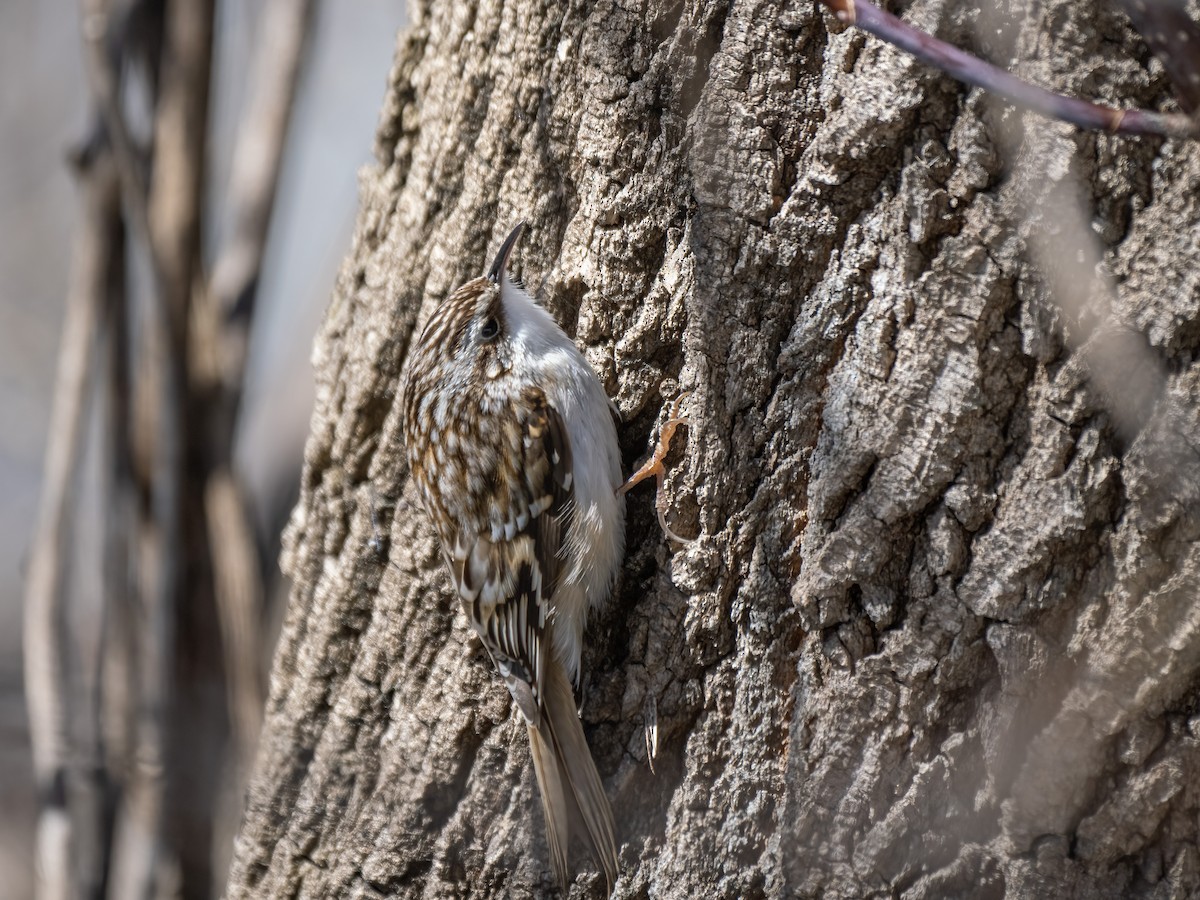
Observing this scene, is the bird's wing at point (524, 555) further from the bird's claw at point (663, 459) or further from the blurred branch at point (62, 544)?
the blurred branch at point (62, 544)

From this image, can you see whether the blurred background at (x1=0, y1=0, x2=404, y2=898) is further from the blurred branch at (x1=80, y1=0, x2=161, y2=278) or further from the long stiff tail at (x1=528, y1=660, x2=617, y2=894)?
the long stiff tail at (x1=528, y1=660, x2=617, y2=894)

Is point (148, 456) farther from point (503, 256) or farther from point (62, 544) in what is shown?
point (503, 256)

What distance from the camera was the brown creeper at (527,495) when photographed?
177cm

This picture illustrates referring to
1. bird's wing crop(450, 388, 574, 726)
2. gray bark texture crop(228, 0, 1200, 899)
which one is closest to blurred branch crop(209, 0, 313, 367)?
gray bark texture crop(228, 0, 1200, 899)

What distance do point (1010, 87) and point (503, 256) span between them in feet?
3.10

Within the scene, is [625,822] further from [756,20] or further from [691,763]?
[756,20]

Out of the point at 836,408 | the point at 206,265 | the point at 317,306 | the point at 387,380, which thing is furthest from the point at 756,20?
the point at 317,306

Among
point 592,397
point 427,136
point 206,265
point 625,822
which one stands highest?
point 206,265

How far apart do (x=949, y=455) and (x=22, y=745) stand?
17.7ft

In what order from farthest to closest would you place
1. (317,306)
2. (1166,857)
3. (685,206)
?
(317,306) → (685,206) → (1166,857)

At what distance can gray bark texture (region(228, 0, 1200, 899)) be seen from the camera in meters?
1.31

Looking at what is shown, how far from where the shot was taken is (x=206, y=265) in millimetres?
3051

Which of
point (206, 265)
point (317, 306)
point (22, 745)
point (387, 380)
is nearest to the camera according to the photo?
point (387, 380)

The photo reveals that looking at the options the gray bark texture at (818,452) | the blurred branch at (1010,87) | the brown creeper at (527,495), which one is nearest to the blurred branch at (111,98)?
the gray bark texture at (818,452)
